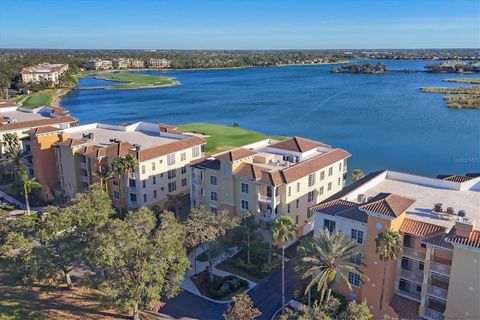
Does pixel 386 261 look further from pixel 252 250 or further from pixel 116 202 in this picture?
pixel 116 202

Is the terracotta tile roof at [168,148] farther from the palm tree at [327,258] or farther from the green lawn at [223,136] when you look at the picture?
the palm tree at [327,258]

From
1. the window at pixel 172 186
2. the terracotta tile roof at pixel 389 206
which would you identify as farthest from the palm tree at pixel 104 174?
the terracotta tile roof at pixel 389 206

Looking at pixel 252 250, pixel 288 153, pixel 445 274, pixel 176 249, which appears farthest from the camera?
pixel 288 153

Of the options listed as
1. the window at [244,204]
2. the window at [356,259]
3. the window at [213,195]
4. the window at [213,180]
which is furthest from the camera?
the window at [213,195]

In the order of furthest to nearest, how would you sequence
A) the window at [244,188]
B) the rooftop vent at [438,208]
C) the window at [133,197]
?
the window at [133,197]
the window at [244,188]
the rooftop vent at [438,208]

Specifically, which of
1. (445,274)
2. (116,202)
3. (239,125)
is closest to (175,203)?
(116,202)
